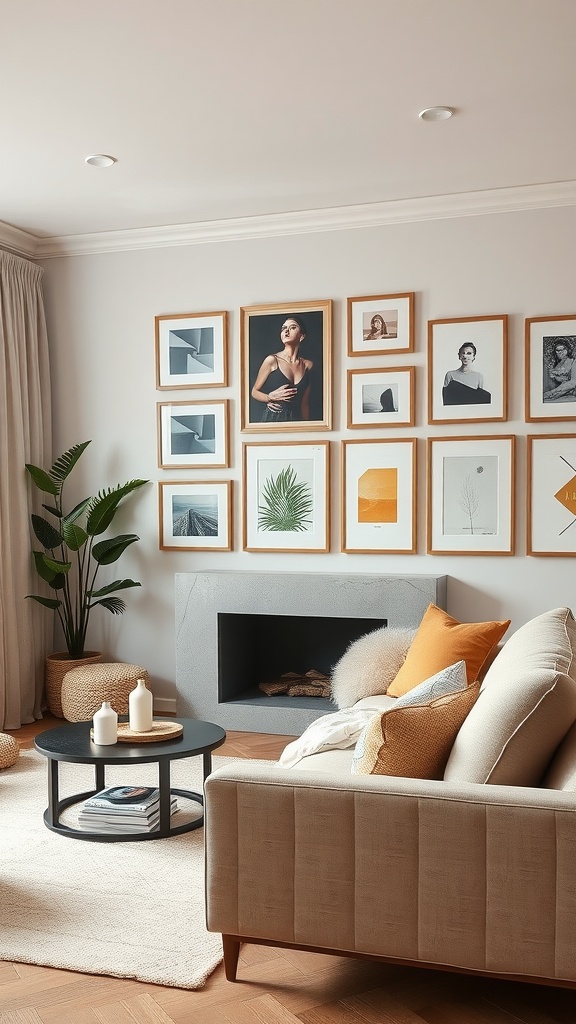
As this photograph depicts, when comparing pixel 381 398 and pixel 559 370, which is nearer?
pixel 559 370

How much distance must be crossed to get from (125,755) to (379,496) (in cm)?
226

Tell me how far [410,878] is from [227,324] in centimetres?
374

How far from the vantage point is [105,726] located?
3357 millimetres

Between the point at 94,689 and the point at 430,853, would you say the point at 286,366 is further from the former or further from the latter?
the point at 430,853

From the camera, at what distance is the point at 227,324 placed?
5.30m

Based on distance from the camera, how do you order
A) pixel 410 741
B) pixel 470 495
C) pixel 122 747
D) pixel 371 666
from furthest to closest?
pixel 470 495 → pixel 371 666 → pixel 122 747 → pixel 410 741

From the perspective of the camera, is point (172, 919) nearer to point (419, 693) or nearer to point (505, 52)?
point (419, 693)

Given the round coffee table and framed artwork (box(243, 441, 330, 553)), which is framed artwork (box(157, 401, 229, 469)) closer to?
framed artwork (box(243, 441, 330, 553))

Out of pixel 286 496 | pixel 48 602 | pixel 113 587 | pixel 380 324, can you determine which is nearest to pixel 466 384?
pixel 380 324

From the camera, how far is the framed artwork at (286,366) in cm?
511

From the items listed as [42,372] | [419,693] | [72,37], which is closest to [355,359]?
[42,372]

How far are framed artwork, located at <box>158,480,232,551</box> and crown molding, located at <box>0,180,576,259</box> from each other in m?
1.38

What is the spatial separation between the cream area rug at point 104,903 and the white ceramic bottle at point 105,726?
0.37m

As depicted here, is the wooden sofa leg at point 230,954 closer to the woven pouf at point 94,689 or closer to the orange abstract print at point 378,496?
the woven pouf at point 94,689
